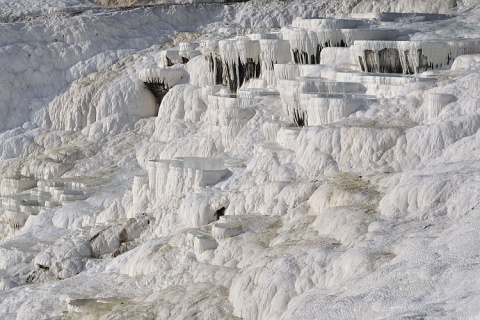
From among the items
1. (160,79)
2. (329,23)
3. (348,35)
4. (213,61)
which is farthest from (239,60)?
(160,79)

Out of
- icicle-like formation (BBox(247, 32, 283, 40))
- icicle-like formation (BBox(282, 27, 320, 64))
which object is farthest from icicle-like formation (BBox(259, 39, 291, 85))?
icicle-like formation (BBox(247, 32, 283, 40))

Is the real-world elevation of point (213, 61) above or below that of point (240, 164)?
above

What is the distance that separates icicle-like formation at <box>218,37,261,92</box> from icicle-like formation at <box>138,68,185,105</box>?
9.19 ft

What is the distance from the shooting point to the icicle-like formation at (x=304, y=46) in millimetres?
30594

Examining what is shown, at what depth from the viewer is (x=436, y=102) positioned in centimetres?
2292

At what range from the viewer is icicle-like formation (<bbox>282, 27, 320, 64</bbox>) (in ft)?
100

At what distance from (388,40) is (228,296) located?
42.6ft

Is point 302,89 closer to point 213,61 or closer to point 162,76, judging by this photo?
point 213,61

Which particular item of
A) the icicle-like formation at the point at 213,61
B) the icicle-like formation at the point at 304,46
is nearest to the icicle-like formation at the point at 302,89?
the icicle-like formation at the point at 304,46

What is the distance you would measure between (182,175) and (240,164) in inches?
55.8

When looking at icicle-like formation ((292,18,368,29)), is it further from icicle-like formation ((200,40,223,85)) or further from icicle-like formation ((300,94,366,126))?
icicle-like formation ((300,94,366,126))

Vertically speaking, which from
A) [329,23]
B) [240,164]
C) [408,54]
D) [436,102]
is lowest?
[240,164]

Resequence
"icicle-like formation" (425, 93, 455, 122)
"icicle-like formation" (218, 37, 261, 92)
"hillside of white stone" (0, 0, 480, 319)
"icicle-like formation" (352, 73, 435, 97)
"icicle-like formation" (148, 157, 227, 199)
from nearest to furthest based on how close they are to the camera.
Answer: "hillside of white stone" (0, 0, 480, 319) < "icicle-like formation" (425, 93, 455, 122) < "icicle-like formation" (352, 73, 435, 97) < "icicle-like formation" (148, 157, 227, 199) < "icicle-like formation" (218, 37, 261, 92)

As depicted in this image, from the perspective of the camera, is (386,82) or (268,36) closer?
(386,82)
